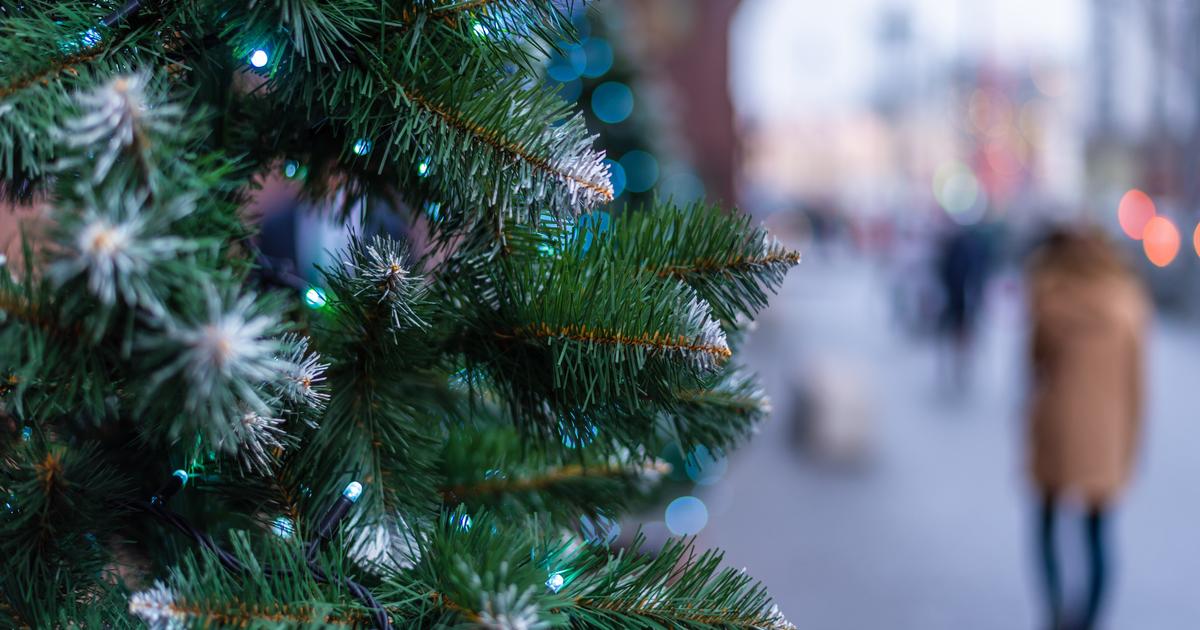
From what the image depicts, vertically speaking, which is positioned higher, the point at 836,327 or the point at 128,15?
the point at 836,327

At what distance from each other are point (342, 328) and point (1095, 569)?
3.73m

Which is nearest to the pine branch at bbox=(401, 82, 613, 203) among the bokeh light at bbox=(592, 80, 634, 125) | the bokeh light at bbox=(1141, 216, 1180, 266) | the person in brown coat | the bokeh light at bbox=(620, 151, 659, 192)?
the bokeh light at bbox=(592, 80, 634, 125)

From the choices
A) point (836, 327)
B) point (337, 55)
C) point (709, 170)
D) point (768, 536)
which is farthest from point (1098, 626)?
point (836, 327)

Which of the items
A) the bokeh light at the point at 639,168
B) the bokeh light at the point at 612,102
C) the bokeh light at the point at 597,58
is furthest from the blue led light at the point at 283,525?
the bokeh light at the point at 639,168

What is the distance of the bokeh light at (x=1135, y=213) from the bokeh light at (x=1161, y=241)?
0.25 meters

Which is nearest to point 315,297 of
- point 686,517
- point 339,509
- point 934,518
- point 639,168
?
point 339,509

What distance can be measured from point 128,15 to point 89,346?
279 mm

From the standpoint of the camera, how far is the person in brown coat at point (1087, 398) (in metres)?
3.77

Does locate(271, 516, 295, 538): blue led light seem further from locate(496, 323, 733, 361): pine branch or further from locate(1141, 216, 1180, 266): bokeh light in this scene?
locate(1141, 216, 1180, 266): bokeh light

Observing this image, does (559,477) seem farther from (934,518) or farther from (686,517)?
(934,518)

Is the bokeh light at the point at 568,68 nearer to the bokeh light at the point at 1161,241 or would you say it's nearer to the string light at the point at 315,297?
the string light at the point at 315,297

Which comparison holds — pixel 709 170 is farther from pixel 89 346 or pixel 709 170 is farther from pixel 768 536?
pixel 89 346

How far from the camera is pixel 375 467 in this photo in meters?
0.76

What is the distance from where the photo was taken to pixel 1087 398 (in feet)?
12.6
